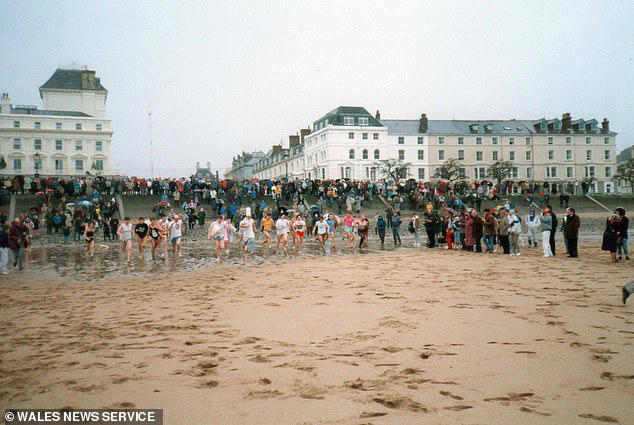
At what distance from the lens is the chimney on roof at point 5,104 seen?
191ft

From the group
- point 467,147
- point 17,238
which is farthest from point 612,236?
point 467,147

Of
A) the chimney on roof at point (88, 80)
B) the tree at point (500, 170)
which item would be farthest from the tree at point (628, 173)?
the chimney on roof at point (88, 80)

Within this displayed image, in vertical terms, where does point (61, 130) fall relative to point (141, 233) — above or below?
above

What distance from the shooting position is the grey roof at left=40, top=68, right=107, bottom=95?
217 feet

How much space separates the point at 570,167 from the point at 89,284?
78482mm

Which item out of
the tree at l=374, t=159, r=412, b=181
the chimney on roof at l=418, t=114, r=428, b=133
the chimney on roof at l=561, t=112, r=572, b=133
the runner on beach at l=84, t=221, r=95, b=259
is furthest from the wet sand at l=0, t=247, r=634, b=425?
the chimney on roof at l=561, t=112, r=572, b=133

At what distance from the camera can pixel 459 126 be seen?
232ft

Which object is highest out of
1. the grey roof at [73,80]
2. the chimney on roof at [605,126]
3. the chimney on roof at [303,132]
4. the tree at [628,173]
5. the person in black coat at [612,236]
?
the grey roof at [73,80]

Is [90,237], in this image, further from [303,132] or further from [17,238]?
[303,132]

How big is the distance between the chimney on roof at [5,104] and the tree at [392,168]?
5254 centimetres

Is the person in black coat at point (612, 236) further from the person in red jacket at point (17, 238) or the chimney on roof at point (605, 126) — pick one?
the chimney on roof at point (605, 126)

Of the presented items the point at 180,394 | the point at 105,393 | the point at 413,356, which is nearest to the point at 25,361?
the point at 105,393

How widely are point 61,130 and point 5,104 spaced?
822 centimetres

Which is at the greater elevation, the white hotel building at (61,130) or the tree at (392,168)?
the white hotel building at (61,130)
